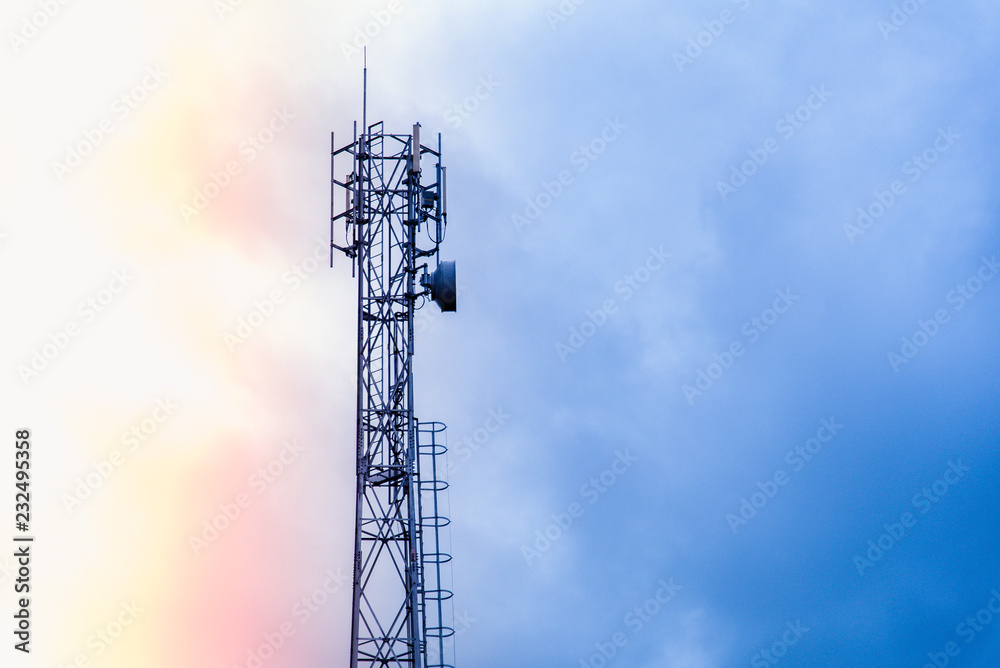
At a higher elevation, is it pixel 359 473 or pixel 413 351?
pixel 413 351

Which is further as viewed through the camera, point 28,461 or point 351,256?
point 351,256

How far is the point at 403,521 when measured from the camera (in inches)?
1318

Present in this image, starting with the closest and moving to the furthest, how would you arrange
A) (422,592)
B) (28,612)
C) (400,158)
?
(28,612), (422,592), (400,158)

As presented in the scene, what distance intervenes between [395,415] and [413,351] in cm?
153

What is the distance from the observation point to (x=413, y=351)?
1353 inches

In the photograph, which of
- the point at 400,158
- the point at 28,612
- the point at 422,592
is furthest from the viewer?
the point at 400,158

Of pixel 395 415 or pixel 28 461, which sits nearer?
pixel 28 461

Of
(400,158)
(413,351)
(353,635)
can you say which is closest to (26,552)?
(353,635)

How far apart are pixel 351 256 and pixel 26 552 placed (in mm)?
9673

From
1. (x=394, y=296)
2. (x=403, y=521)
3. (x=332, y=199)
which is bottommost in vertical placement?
(x=403, y=521)

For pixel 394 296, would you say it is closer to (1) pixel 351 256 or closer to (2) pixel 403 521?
(1) pixel 351 256

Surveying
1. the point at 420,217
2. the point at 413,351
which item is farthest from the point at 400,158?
the point at 413,351

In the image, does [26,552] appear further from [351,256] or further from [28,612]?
[351,256]

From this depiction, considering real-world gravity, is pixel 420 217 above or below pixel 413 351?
above
